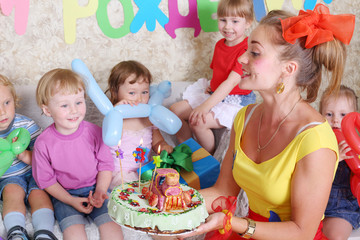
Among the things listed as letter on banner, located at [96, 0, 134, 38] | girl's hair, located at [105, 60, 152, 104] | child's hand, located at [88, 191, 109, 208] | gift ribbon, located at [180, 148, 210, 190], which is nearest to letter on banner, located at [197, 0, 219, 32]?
letter on banner, located at [96, 0, 134, 38]

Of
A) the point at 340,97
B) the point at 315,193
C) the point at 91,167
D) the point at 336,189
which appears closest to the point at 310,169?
the point at 315,193

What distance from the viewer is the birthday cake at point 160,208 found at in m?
1.18

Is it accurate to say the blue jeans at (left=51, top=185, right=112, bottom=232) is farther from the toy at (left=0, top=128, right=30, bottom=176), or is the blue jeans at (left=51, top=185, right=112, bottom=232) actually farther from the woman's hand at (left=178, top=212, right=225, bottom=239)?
the woman's hand at (left=178, top=212, right=225, bottom=239)

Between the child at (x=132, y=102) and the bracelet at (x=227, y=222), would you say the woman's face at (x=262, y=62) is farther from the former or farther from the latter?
the child at (x=132, y=102)

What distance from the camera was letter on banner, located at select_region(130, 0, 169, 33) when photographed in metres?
2.42

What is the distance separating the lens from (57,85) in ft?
6.01

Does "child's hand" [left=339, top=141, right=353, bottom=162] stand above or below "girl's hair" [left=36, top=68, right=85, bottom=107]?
below

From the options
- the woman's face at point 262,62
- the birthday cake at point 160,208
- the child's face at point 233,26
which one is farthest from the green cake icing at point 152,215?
the child's face at point 233,26

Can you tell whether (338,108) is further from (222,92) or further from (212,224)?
(212,224)

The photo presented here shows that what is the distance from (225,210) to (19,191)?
1.06m

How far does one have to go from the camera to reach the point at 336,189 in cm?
179

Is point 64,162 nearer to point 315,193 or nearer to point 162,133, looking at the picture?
point 162,133

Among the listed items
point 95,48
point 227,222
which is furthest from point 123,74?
point 227,222

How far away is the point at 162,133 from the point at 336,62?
1.27 m
